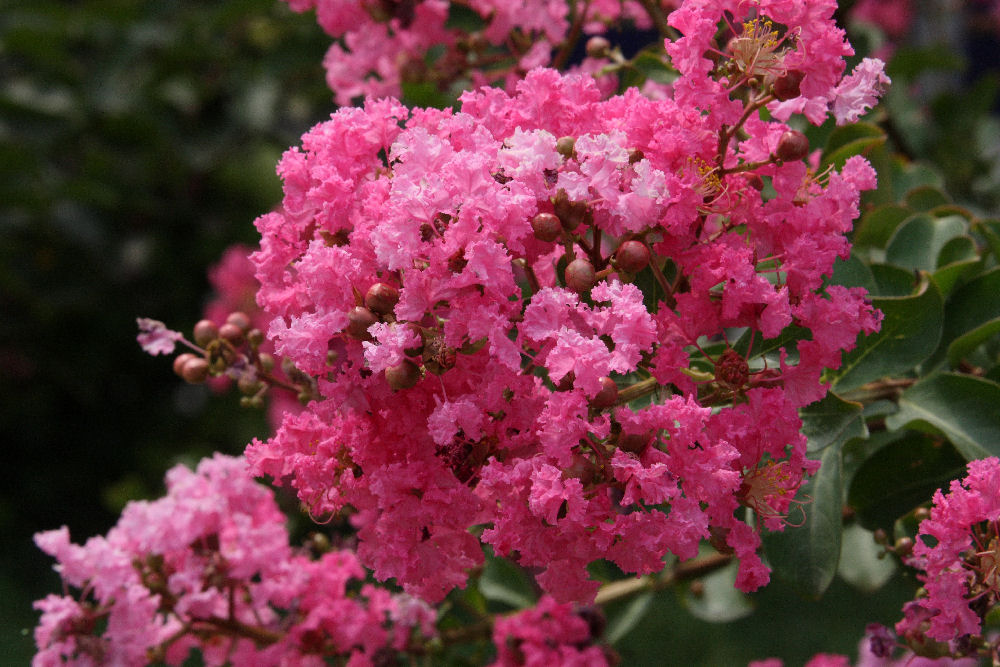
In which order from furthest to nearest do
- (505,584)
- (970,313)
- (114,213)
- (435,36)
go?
(114,213) → (505,584) → (435,36) → (970,313)

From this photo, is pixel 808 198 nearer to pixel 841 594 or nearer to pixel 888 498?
pixel 888 498

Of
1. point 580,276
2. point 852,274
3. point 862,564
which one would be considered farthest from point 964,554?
point 862,564

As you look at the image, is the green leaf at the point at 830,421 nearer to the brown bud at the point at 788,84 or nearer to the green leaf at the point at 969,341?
the green leaf at the point at 969,341

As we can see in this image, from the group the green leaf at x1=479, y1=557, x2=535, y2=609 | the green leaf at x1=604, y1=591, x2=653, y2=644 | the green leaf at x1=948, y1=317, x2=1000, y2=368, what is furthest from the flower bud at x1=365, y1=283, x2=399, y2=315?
the green leaf at x1=604, y1=591, x2=653, y2=644

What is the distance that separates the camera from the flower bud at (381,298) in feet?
2.64

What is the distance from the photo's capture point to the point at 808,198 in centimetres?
90

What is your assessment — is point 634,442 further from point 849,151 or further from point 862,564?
point 862,564

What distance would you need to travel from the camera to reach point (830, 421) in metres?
1.02

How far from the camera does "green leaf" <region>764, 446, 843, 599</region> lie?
3.31 ft

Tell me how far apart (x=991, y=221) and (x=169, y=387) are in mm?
3146

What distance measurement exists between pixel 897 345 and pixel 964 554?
0.28 m

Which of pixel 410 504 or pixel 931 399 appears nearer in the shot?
pixel 410 504

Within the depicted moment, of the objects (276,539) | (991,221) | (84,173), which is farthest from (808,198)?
(84,173)

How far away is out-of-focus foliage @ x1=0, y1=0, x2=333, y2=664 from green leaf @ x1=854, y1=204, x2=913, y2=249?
5.58 ft
